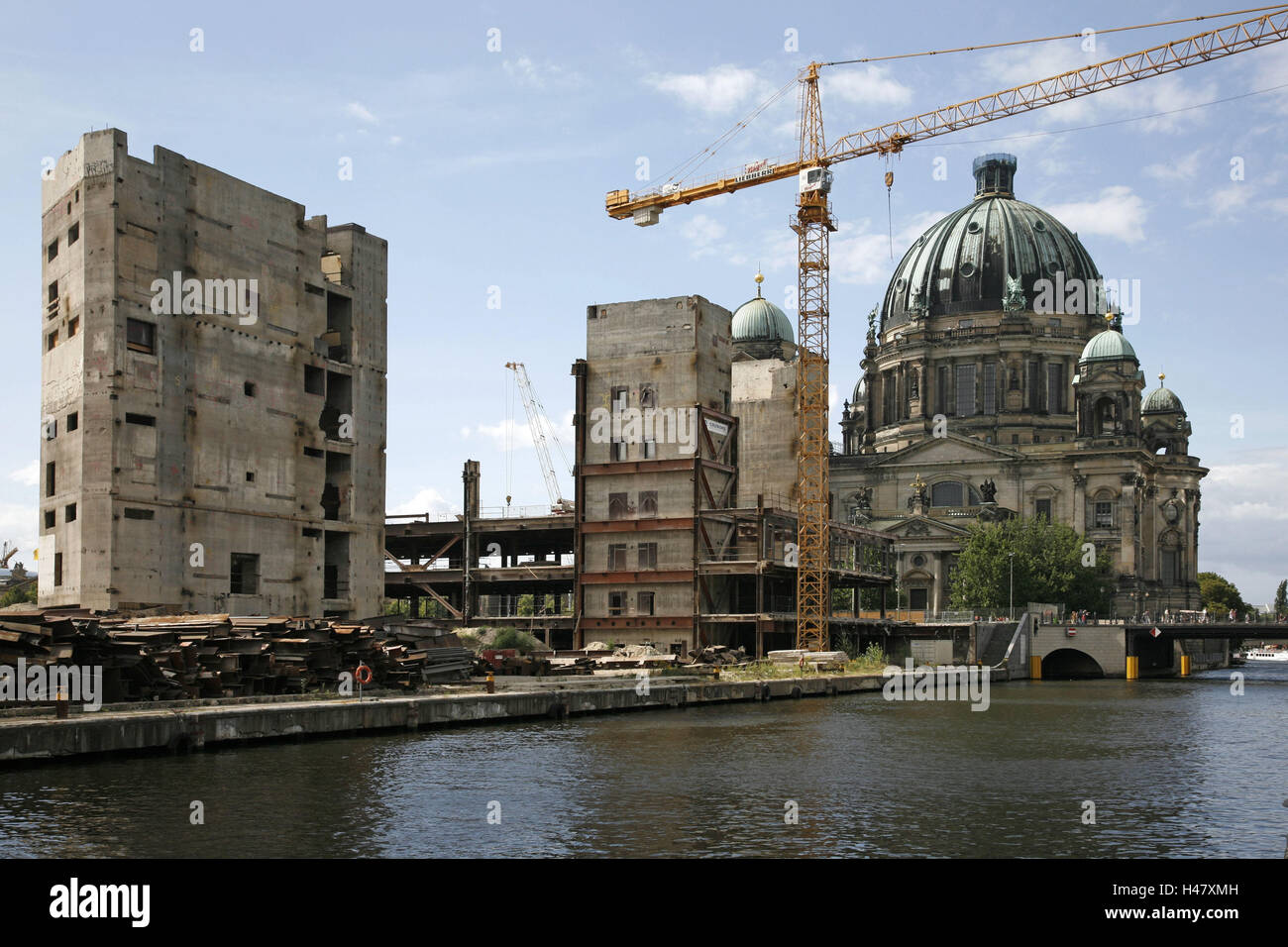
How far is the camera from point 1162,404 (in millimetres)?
161875

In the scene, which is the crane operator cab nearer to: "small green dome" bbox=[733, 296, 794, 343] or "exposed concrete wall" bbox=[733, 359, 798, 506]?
"exposed concrete wall" bbox=[733, 359, 798, 506]

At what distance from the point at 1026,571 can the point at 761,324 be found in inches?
2077

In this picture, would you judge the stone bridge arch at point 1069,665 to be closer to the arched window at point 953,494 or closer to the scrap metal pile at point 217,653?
the arched window at point 953,494

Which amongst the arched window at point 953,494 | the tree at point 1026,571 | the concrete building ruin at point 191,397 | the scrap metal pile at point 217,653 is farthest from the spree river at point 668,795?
the arched window at point 953,494

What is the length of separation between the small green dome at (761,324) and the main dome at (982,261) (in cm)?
1455

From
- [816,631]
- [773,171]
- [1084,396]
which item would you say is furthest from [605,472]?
[1084,396]

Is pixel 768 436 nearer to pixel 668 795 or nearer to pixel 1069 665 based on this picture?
pixel 1069 665

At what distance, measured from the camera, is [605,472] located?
301 ft

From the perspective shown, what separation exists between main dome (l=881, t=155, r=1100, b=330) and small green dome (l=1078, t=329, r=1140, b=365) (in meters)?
12.6

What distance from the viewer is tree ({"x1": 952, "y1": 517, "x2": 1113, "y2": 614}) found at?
130m

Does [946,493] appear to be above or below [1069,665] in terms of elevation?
above

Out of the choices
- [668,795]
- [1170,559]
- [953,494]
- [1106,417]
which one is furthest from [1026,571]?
[668,795]

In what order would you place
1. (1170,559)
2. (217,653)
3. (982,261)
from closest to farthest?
(217,653)
(1170,559)
(982,261)

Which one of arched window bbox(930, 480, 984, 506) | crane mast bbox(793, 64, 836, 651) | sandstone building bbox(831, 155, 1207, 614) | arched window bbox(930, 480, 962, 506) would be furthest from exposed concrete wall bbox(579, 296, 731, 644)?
arched window bbox(930, 480, 962, 506)
